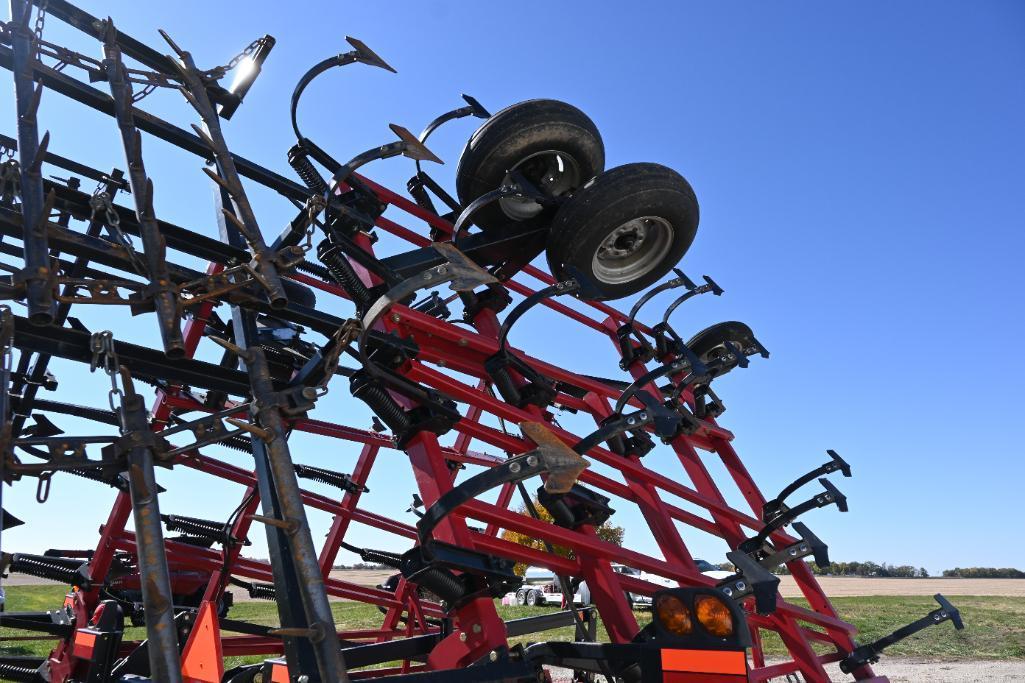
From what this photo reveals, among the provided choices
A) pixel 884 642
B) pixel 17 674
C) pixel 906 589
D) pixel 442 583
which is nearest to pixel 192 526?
pixel 17 674

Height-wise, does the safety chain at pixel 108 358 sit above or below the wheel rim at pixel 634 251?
below

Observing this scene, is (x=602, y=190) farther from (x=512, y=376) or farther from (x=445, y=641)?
(x=445, y=641)

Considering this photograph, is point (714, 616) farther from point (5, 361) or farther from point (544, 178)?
point (544, 178)

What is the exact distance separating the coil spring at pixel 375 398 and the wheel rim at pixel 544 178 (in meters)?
1.73

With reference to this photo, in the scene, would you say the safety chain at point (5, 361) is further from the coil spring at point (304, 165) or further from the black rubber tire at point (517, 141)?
the black rubber tire at point (517, 141)

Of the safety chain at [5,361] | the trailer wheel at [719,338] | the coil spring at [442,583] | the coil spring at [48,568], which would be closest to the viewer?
the safety chain at [5,361]

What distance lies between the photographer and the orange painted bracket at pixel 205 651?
228 cm

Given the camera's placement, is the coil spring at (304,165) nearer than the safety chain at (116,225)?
No

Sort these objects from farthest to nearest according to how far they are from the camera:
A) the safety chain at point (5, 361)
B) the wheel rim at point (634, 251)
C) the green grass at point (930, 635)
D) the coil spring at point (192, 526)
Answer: the green grass at point (930, 635), the coil spring at point (192, 526), the wheel rim at point (634, 251), the safety chain at point (5, 361)

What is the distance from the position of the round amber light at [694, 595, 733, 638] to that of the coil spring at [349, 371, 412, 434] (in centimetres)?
160

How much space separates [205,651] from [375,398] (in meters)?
1.34

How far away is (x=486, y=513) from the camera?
11.7 ft

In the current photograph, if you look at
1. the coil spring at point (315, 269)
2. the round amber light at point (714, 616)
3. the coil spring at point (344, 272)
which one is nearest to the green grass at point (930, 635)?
the coil spring at point (315, 269)

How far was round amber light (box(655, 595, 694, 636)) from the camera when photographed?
8.39 ft
